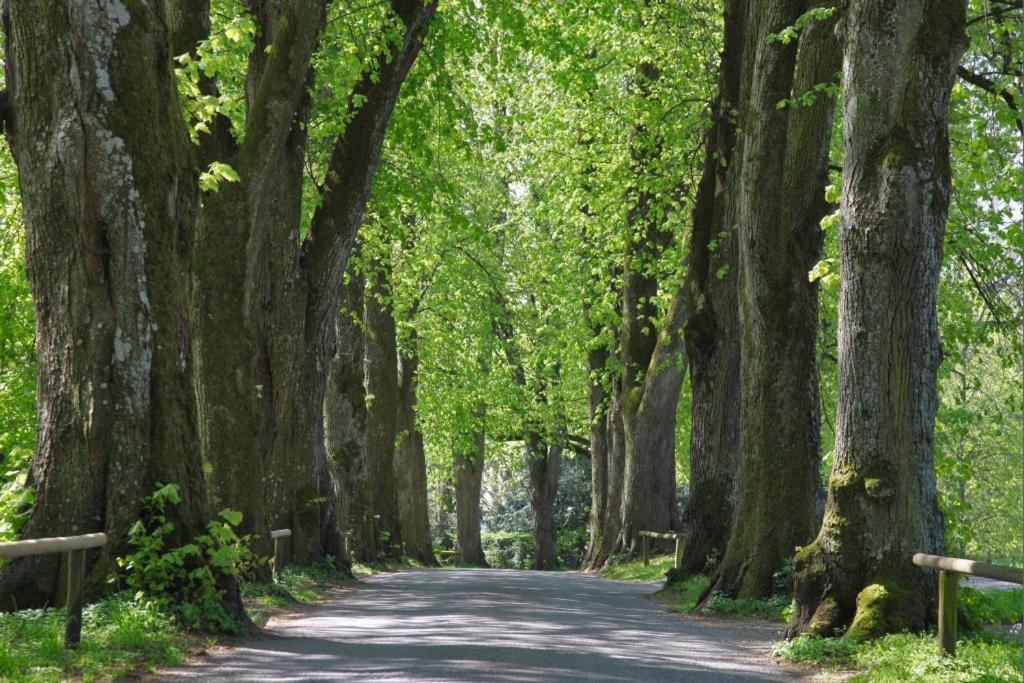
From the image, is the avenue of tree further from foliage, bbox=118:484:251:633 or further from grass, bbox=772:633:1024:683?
grass, bbox=772:633:1024:683

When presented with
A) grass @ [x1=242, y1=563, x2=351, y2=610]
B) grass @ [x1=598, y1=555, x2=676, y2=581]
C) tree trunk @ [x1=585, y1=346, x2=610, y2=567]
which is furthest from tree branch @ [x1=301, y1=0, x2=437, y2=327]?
tree trunk @ [x1=585, y1=346, x2=610, y2=567]

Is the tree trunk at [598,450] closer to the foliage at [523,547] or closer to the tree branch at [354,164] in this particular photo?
the tree branch at [354,164]

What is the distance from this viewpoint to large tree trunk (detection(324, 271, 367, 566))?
26.6 m

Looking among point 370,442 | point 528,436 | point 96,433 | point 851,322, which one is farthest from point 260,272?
point 528,436

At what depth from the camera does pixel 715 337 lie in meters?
18.6

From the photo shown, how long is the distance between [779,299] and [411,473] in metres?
23.7

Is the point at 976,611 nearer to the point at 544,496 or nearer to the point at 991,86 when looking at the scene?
the point at 991,86

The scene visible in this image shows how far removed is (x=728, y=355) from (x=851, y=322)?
24.6ft

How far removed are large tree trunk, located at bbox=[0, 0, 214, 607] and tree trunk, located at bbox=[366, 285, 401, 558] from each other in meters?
19.6

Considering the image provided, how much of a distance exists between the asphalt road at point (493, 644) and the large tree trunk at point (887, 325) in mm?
1040

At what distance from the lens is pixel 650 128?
22.0m

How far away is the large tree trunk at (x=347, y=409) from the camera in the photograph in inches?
1049

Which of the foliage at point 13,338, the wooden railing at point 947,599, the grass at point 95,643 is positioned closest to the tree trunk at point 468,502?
the foliage at point 13,338

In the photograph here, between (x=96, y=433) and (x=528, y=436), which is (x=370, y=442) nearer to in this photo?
(x=528, y=436)
